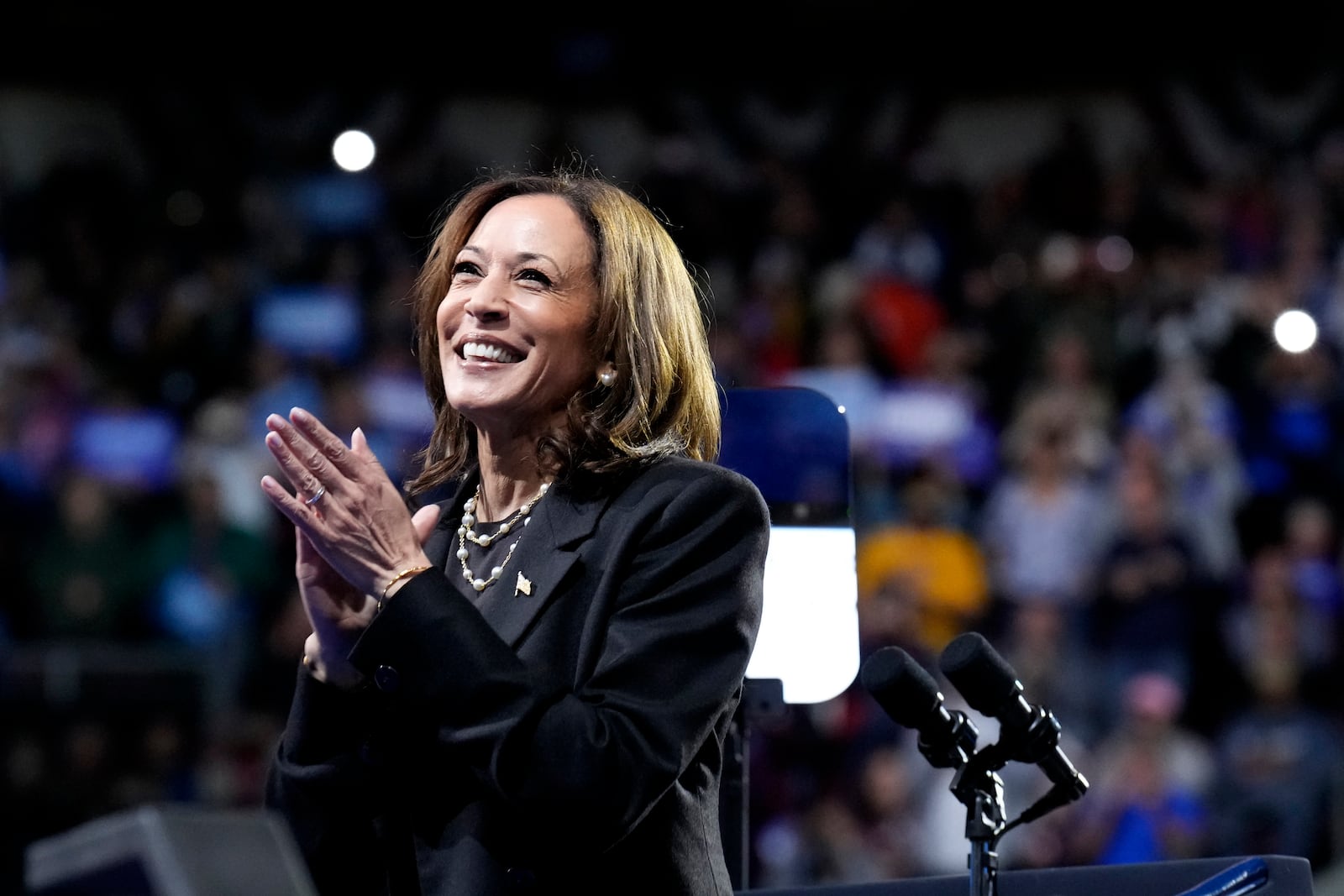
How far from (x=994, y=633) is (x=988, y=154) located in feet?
15.2

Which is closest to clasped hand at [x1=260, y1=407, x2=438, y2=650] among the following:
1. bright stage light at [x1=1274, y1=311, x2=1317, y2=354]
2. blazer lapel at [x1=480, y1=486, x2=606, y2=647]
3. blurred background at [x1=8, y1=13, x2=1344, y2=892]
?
blazer lapel at [x1=480, y1=486, x2=606, y2=647]

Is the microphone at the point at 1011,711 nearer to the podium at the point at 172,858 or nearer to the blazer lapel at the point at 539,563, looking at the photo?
the blazer lapel at the point at 539,563

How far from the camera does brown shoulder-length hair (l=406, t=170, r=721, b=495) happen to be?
7.11ft

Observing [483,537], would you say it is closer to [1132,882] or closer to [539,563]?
[539,563]

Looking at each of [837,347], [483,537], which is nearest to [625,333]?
[483,537]

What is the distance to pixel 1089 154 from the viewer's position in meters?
8.95

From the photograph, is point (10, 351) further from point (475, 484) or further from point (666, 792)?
point (666, 792)

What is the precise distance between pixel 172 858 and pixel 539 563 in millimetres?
1042

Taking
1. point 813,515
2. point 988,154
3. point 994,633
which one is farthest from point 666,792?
point 988,154

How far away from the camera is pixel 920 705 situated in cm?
212

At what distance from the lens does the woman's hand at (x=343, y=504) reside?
1.91 metres

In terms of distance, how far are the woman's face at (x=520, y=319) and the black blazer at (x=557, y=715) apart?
123 millimetres

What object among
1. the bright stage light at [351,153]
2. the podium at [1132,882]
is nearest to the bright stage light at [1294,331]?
the bright stage light at [351,153]

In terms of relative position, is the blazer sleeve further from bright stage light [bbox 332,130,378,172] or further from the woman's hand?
bright stage light [bbox 332,130,378,172]
